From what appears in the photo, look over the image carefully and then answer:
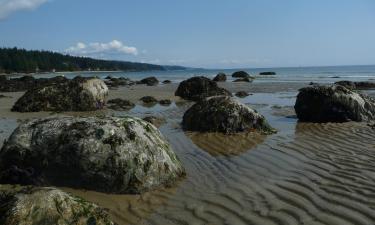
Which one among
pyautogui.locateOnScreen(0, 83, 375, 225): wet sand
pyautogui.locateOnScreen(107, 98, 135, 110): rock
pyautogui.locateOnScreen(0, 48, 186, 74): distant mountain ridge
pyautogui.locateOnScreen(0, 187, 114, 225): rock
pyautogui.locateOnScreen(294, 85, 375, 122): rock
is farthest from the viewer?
pyautogui.locateOnScreen(0, 48, 186, 74): distant mountain ridge

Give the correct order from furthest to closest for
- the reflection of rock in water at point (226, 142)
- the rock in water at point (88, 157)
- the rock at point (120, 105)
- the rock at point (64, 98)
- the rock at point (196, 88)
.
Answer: the rock at point (196, 88) → the rock at point (120, 105) → the rock at point (64, 98) → the reflection of rock in water at point (226, 142) → the rock in water at point (88, 157)

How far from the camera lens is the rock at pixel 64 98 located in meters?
18.3

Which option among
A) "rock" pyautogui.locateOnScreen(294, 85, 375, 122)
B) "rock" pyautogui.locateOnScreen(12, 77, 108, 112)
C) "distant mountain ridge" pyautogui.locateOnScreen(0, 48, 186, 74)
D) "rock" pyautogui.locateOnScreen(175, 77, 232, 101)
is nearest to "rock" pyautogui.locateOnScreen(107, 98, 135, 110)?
"rock" pyautogui.locateOnScreen(12, 77, 108, 112)

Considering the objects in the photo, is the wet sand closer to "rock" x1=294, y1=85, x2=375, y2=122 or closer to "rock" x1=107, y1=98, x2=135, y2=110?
"rock" x1=294, y1=85, x2=375, y2=122

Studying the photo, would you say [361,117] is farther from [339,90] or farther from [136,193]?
[136,193]

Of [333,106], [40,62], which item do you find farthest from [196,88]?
[40,62]

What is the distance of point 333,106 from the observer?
14.3 m

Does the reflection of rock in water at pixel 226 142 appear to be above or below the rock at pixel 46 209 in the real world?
below

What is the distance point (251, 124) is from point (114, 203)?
6.26 metres

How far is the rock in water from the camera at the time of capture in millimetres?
7238

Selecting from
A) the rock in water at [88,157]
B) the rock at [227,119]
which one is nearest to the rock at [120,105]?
the rock at [227,119]

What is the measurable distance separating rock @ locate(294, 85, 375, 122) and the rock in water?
784 centimetres

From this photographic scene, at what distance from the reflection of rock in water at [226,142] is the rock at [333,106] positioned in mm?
3465

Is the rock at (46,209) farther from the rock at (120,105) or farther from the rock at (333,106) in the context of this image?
the rock at (120,105)
